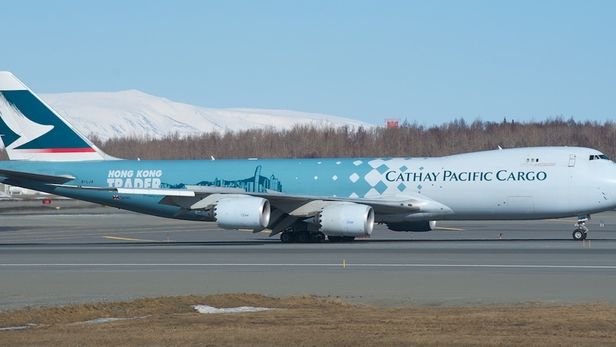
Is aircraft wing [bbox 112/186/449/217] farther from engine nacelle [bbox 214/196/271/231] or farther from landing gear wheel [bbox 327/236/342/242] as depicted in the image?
landing gear wheel [bbox 327/236/342/242]

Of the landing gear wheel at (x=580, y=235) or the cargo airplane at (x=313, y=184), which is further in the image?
the cargo airplane at (x=313, y=184)

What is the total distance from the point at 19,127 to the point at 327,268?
2262 cm

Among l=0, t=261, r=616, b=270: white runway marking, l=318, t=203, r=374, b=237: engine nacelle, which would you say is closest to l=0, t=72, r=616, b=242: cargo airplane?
l=318, t=203, r=374, b=237: engine nacelle

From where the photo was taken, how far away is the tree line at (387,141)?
12800cm

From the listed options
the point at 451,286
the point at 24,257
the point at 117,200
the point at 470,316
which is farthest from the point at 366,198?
the point at 470,316

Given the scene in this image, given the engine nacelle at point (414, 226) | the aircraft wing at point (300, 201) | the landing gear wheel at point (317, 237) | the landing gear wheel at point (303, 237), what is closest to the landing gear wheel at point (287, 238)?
the landing gear wheel at point (303, 237)

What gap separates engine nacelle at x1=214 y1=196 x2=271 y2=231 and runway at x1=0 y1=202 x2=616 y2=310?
81 cm

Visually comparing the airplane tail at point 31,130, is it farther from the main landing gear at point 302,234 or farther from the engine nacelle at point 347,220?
the engine nacelle at point 347,220

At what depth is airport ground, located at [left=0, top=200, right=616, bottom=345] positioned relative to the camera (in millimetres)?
16312

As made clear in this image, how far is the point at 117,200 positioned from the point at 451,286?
83.1 feet

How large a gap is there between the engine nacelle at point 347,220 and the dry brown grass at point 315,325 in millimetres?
20082

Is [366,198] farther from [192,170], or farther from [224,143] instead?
[224,143]

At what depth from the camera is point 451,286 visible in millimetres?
24344

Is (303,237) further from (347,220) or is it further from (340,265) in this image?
(340,265)
